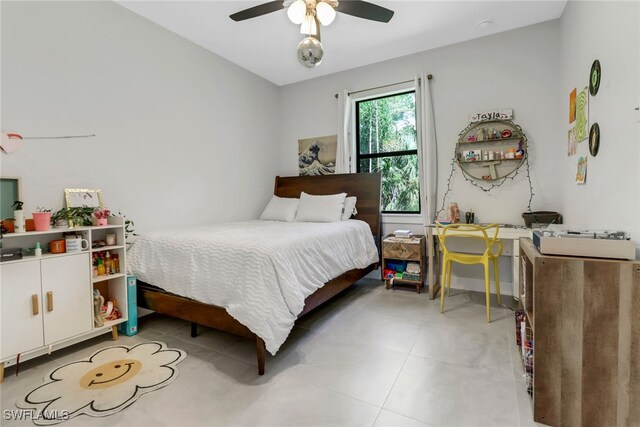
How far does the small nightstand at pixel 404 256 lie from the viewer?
3.23 metres

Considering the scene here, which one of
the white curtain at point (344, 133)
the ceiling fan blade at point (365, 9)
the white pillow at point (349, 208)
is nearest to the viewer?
the ceiling fan blade at point (365, 9)

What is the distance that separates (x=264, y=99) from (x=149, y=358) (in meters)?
3.39

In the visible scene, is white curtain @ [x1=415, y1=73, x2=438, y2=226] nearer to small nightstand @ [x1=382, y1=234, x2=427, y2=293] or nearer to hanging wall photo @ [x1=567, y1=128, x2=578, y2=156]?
small nightstand @ [x1=382, y1=234, x2=427, y2=293]

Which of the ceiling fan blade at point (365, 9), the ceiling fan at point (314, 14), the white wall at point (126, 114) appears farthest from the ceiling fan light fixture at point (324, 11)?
the white wall at point (126, 114)

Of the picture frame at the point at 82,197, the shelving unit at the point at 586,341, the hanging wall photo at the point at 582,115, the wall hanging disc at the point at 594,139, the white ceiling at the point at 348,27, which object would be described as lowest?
the shelving unit at the point at 586,341

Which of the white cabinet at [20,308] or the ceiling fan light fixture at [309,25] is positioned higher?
the ceiling fan light fixture at [309,25]

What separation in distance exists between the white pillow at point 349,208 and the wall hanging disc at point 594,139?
2.21 m

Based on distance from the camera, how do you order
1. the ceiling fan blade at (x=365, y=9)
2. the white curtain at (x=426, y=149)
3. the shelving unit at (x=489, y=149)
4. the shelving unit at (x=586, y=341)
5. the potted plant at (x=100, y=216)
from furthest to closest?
the white curtain at (x=426, y=149) → the shelving unit at (x=489, y=149) → the potted plant at (x=100, y=216) → the ceiling fan blade at (x=365, y=9) → the shelving unit at (x=586, y=341)

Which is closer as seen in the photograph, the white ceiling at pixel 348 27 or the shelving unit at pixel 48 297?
the shelving unit at pixel 48 297

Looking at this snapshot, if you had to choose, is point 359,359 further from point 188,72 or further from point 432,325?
point 188,72

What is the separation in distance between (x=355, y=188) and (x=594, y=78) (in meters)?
2.35

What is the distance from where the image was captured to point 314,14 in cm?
191

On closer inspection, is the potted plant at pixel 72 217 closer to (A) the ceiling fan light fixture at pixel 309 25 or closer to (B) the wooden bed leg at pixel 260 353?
(B) the wooden bed leg at pixel 260 353

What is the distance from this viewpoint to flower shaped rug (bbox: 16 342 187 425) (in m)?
1.54
